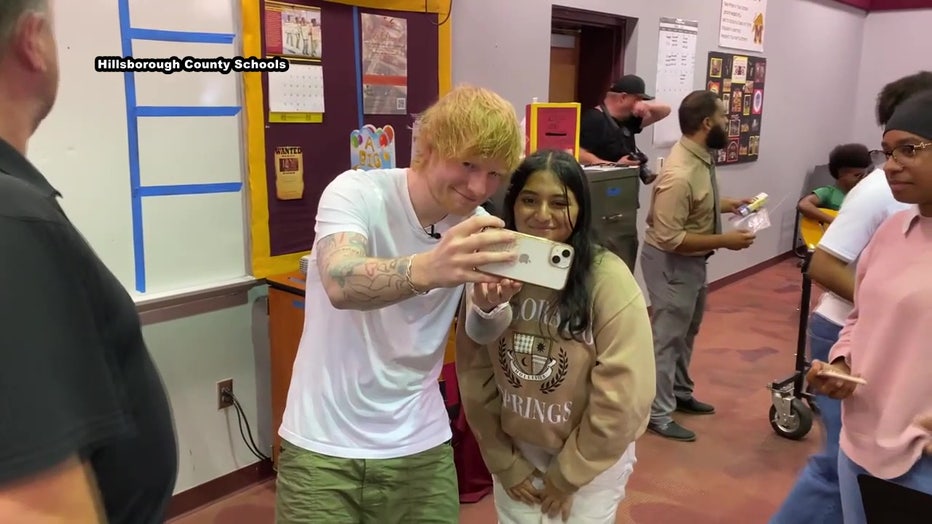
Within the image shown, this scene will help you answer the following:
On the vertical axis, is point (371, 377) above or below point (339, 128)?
below

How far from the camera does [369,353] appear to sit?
1.34 metres

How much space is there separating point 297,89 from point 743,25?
431cm

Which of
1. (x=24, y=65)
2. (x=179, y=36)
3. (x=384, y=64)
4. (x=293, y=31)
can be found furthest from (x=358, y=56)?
(x=24, y=65)

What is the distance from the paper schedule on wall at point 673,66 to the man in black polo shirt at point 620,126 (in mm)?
740

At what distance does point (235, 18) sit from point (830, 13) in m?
6.67

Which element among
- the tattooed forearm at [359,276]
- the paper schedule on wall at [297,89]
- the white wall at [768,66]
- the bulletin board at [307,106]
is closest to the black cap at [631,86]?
the white wall at [768,66]

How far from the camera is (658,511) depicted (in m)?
2.79

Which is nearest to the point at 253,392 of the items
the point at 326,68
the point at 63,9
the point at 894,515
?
the point at 326,68

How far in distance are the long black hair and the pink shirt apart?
571 mm

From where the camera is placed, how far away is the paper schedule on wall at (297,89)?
2.66m

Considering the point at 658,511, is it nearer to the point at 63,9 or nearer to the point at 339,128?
the point at 339,128

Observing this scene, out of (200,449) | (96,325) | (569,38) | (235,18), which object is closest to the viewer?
(96,325)

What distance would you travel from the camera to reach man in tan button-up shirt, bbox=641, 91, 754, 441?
324cm

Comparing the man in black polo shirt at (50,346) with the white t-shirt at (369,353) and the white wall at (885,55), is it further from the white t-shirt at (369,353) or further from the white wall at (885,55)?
the white wall at (885,55)
